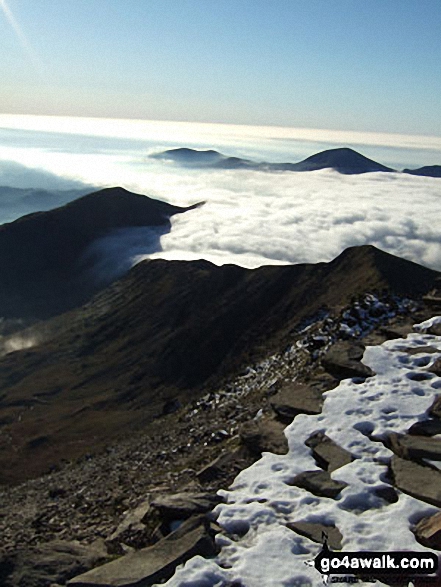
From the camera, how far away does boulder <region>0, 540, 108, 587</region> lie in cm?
983

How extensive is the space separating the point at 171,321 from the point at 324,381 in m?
74.2

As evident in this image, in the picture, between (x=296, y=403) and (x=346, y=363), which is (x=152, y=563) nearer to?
(x=296, y=403)

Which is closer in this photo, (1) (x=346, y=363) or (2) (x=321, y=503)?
(2) (x=321, y=503)

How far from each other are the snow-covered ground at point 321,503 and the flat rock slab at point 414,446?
0.94 feet

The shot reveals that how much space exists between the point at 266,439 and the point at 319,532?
4.61 m

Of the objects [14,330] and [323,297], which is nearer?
[323,297]

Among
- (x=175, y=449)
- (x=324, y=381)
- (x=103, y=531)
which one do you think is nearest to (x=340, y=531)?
(x=103, y=531)

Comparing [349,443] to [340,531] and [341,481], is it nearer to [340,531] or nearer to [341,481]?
[341,481]

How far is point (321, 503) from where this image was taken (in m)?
11.0

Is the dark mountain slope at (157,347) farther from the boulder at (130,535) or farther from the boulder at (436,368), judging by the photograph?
the boulder at (130,535)

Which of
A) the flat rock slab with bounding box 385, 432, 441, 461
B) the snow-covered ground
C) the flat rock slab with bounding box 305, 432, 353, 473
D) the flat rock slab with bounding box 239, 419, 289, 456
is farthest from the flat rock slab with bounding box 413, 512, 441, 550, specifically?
the flat rock slab with bounding box 239, 419, 289, 456

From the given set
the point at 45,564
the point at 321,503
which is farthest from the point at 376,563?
the point at 45,564

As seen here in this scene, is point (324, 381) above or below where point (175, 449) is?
above

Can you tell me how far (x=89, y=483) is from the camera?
2202 cm
